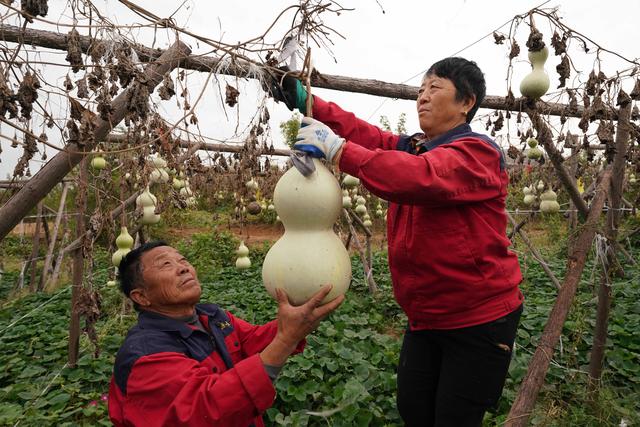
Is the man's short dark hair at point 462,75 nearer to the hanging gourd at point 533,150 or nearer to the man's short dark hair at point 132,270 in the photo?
the man's short dark hair at point 132,270

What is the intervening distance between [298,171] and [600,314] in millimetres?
2719

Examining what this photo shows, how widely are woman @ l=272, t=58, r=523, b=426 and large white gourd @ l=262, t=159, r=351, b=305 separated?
0.13m

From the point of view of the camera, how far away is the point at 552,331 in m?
2.52

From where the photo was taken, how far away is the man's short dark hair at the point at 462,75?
1.94 meters

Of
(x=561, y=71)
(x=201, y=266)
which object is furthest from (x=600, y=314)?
(x=201, y=266)

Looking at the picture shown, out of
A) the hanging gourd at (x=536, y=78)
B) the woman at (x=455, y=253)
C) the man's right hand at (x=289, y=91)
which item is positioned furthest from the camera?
the hanging gourd at (x=536, y=78)

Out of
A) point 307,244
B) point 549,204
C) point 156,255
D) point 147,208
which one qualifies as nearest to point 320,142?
point 307,244

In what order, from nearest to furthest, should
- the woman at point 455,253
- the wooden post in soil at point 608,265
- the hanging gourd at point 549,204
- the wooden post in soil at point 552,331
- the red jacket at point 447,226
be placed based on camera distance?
the red jacket at point 447,226
the woman at point 455,253
the wooden post in soil at point 552,331
the wooden post in soil at point 608,265
the hanging gourd at point 549,204

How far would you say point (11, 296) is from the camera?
7.34 metres

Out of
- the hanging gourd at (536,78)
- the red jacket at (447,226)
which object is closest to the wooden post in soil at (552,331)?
the red jacket at (447,226)

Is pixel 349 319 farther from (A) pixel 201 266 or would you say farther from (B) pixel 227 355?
(A) pixel 201 266

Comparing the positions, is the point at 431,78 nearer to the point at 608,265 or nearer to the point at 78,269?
the point at 608,265

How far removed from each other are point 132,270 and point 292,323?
778 mm

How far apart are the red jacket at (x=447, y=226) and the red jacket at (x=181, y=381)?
21.8 inches
